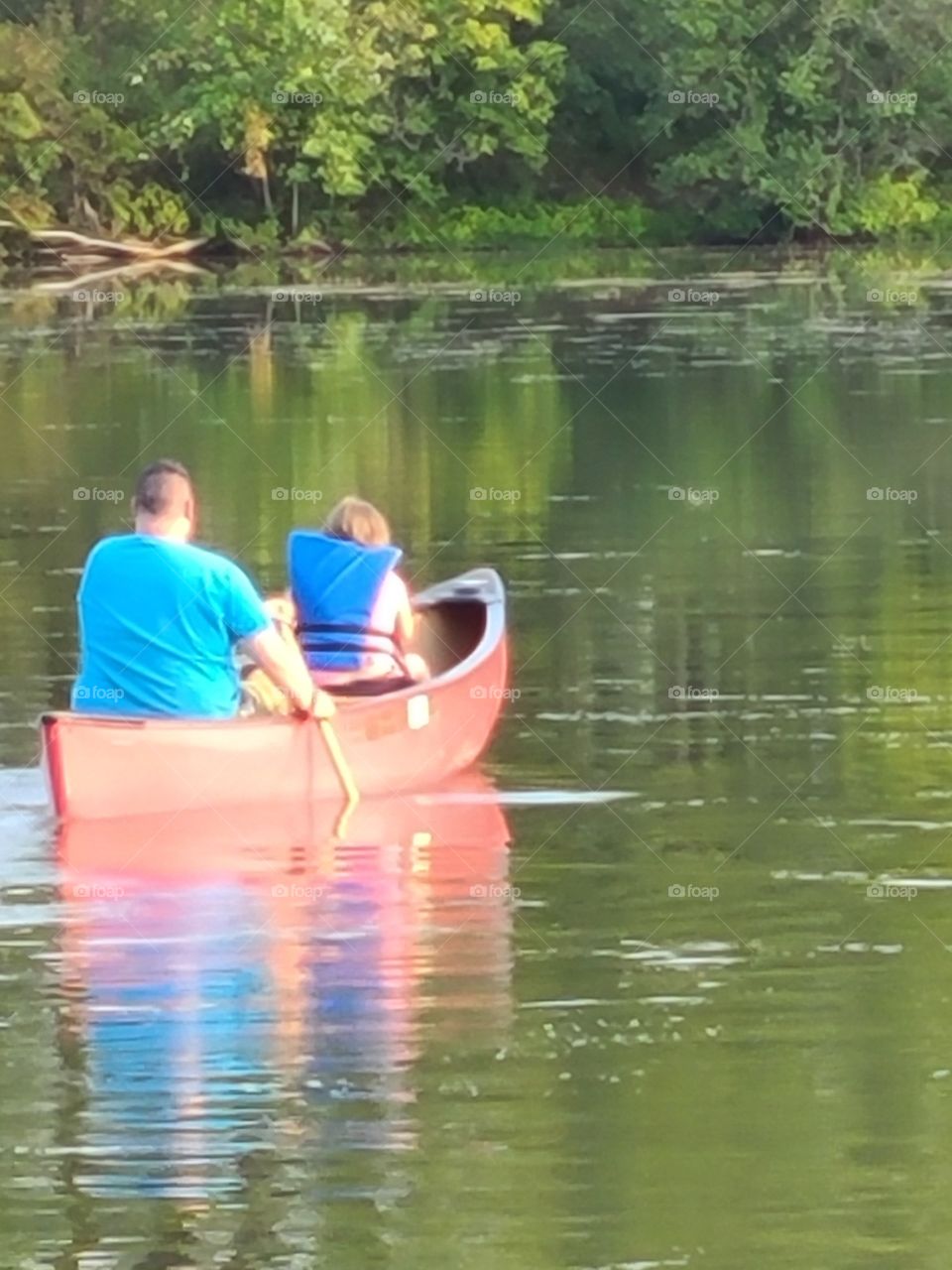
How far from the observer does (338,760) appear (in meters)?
11.5

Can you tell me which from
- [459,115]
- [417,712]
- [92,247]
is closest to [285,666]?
[417,712]

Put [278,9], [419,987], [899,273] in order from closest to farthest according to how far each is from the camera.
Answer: [419,987] < [899,273] < [278,9]

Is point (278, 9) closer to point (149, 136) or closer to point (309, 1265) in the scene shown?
point (149, 136)

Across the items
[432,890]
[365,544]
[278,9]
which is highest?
[278,9]

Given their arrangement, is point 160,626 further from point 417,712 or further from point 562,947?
point 562,947

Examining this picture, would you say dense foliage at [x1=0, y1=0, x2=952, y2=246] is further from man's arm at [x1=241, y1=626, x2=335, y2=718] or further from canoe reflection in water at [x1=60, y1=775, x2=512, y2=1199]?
canoe reflection in water at [x1=60, y1=775, x2=512, y2=1199]

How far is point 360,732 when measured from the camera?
11.8 m

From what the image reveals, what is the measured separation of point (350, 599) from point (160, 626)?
1499 mm

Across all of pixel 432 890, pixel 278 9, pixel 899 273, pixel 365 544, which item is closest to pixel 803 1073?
pixel 432 890

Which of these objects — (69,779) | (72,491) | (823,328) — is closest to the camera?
(69,779)

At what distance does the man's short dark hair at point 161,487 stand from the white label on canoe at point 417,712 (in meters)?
1.51

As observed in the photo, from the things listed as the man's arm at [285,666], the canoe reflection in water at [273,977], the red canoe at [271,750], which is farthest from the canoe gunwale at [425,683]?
the canoe reflection in water at [273,977]

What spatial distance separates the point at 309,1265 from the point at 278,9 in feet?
185

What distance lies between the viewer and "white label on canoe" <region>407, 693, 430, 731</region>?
1204 centimetres
